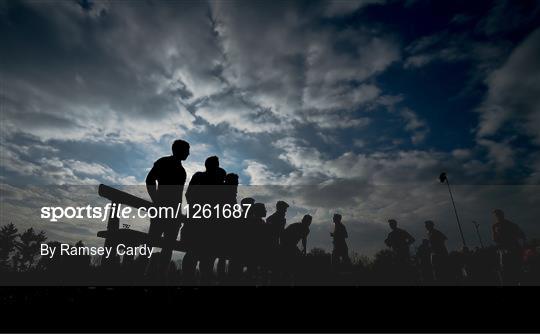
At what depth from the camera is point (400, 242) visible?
994 cm

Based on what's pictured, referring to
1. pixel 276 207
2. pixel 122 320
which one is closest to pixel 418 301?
pixel 122 320

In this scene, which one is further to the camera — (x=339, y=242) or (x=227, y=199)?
(x=339, y=242)

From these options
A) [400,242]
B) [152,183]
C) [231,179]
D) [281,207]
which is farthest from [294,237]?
[400,242]

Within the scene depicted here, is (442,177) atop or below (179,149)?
atop

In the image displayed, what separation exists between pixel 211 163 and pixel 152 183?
1.10 meters

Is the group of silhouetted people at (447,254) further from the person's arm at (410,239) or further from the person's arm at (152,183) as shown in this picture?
the person's arm at (152,183)

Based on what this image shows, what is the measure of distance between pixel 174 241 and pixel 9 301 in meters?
1.96

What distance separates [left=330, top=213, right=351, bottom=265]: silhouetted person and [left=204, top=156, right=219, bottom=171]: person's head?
19.1 feet

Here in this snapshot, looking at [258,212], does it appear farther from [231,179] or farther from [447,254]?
[447,254]

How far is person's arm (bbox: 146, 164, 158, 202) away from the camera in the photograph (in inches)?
164

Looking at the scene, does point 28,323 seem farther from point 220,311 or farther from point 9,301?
point 220,311

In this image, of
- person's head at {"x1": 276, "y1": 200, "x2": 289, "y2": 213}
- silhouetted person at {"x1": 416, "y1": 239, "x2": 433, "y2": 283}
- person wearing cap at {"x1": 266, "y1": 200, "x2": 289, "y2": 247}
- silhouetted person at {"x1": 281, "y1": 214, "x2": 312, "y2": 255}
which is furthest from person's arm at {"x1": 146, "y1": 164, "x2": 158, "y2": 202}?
silhouetted person at {"x1": 416, "y1": 239, "x2": 433, "y2": 283}

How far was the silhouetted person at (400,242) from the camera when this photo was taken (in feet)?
32.4

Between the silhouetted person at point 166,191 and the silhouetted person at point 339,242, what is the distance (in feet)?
20.8
